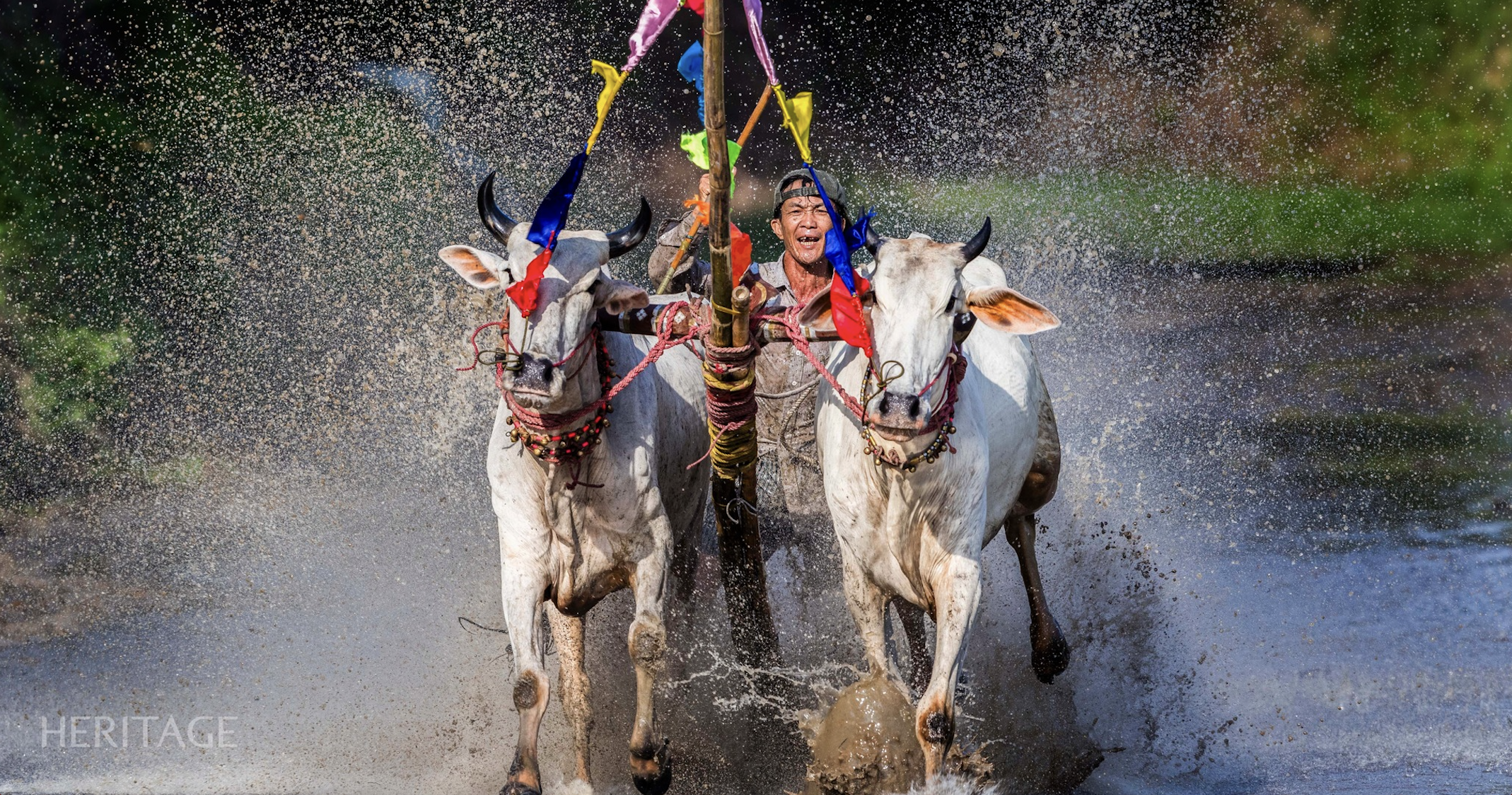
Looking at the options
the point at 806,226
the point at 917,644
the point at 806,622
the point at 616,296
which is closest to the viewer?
the point at 616,296

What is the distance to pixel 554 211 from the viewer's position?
13.6ft

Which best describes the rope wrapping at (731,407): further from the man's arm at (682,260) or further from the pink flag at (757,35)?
the man's arm at (682,260)

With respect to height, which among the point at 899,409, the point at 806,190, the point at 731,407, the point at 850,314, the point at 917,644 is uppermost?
the point at 806,190

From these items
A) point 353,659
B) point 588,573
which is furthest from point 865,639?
point 353,659

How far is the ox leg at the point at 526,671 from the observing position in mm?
4270

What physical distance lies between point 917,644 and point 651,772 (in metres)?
1.32

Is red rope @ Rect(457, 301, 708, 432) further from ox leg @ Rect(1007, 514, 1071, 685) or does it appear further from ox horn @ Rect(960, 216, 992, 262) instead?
ox leg @ Rect(1007, 514, 1071, 685)

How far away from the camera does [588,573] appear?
15.3 feet

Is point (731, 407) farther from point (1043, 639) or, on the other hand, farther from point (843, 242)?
point (1043, 639)

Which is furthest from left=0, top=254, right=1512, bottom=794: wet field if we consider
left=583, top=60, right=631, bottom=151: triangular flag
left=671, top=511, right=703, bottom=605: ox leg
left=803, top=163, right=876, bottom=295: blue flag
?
left=583, top=60, right=631, bottom=151: triangular flag

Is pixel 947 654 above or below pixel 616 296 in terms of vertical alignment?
below

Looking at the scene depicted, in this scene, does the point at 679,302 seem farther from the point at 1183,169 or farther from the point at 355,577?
the point at 1183,169

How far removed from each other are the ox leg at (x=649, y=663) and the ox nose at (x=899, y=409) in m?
1.32

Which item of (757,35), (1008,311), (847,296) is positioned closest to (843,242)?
(847,296)
